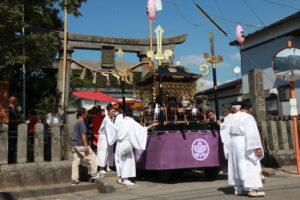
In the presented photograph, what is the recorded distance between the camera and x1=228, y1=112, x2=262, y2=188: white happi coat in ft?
17.9

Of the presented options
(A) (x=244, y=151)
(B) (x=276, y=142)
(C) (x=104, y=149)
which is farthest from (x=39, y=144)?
(B) (x=276, y=142)

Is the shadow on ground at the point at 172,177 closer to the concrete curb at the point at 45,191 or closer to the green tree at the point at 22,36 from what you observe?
the concrete curb at the point at 45,191

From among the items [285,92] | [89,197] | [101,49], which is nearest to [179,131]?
[89,197]

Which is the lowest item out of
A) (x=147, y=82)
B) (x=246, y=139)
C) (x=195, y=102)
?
(x=246, y=139)

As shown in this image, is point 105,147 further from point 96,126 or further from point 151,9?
point 151,9

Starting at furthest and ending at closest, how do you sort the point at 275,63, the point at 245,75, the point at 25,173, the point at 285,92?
the point at 245,75 → the point at 285,92 → the point at 275,63 → the point at 25,173

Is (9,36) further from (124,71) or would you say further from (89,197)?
(89,197)

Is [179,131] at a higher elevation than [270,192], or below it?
higher

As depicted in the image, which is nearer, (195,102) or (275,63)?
(275,63)

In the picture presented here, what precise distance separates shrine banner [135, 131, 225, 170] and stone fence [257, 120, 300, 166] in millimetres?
2393

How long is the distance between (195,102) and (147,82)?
1.63 m

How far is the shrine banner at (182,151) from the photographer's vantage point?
7082mm

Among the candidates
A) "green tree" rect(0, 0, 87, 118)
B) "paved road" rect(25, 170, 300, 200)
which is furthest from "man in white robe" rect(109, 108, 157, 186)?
"green tree" rect(0, 0, 87, 118)

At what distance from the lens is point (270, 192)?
5727 millimetres
